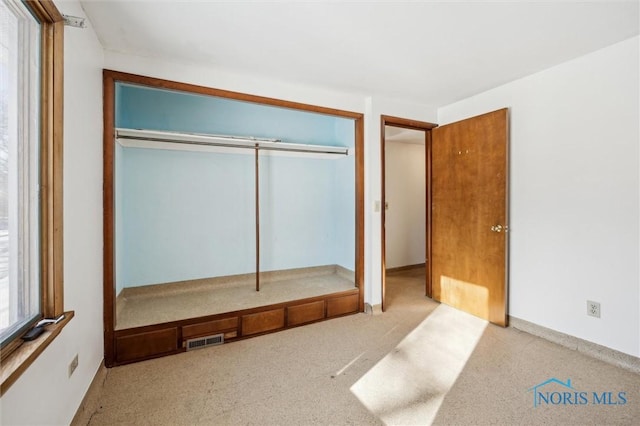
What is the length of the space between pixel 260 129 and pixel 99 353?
106 inches

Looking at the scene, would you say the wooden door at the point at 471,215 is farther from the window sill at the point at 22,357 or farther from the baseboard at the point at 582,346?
the window sill at the point at 22,357

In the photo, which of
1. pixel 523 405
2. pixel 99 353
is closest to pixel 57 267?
pixel 99 353

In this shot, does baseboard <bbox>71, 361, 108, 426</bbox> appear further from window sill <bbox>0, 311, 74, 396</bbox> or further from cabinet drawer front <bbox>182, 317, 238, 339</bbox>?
window sill <bbox>0, 311, 74, 396</bbox>

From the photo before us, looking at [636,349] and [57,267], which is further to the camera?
[636,349]

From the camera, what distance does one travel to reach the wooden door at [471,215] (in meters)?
2.78

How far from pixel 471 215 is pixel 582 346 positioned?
1.36 meters

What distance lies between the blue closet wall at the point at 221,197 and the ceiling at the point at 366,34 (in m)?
0.93

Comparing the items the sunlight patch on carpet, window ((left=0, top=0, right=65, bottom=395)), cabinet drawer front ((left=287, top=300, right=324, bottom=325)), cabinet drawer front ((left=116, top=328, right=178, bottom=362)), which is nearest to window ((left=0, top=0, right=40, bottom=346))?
window ((left=0, top=0, right=65, bottom=395))

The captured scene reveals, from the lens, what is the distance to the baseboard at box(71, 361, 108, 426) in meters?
1.56

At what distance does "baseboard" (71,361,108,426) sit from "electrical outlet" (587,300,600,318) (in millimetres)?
3460

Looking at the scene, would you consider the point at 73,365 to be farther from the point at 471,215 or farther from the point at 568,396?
the point at 471,215

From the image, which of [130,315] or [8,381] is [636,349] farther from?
[130,315]

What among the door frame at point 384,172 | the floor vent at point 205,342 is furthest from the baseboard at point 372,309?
the floor vent at point 205,342

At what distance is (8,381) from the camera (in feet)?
2.97
